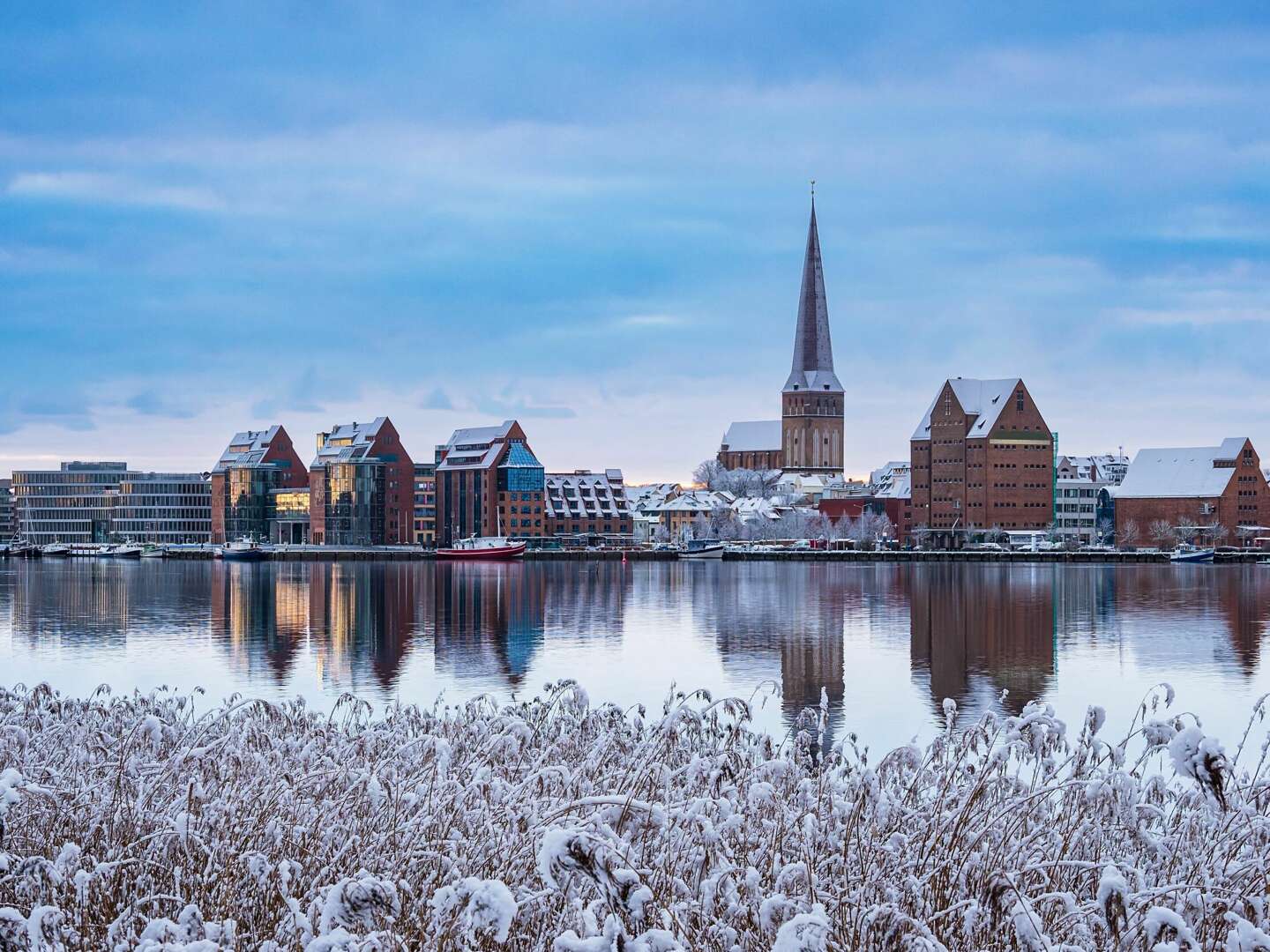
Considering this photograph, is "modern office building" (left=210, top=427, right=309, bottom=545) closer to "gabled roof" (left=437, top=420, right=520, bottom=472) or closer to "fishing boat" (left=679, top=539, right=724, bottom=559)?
"gabled roof" (left=437, top=420, right=520, bottom=472)

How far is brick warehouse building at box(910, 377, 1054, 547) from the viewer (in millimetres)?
167500

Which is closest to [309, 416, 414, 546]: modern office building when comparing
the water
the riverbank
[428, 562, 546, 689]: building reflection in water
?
the riverbank

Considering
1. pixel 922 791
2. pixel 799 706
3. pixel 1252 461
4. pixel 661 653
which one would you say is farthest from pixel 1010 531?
pixel 922 791

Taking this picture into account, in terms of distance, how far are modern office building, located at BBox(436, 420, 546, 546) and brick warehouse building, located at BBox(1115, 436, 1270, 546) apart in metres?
68.7

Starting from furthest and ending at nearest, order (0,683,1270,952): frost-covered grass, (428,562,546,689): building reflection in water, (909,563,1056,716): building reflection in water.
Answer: (428,562,546,689): building reflection in water
(909,563,1056,716): building reflection in water
(0,683,1270,952): frost-covered grass

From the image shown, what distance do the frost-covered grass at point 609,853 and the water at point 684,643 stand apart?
238 cm

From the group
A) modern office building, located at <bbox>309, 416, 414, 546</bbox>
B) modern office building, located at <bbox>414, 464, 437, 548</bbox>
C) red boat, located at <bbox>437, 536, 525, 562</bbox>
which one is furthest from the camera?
modern office building, located at <bbox>414, 464, 437, 548</bbox>

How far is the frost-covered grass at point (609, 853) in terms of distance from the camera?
201 inches

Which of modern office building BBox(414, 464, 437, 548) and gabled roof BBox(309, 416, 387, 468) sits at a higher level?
gabled roof BBox(309, 416, 387, 468)

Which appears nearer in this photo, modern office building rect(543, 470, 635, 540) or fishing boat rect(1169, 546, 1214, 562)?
fishing boat rect(1169, 546, 1214, 562)

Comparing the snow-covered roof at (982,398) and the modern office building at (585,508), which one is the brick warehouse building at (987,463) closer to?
Answer: the snow-covered roof at (982,398)

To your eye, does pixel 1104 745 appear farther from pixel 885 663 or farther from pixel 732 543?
pixel 732 543

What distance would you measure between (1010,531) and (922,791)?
6311 inches

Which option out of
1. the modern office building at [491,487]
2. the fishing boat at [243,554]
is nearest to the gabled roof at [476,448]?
the modern office building at [491,487]
